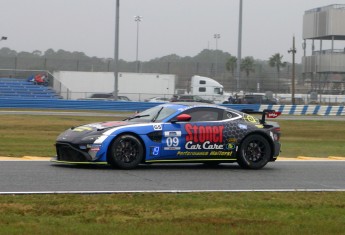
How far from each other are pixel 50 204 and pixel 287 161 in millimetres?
8024

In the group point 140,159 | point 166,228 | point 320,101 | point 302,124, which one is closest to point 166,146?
point 140,159

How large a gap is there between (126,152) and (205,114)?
5.77ft

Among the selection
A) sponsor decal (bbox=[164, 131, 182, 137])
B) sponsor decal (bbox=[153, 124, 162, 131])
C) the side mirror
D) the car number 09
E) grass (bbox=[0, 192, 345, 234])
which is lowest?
grass (bbox=[0, 192, 345, 234])

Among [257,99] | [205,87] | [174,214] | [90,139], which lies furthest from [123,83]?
[174,214]

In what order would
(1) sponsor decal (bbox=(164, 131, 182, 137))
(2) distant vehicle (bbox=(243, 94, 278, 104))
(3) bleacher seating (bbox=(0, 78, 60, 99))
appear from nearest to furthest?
(1) sponsor decal (bbox=(164, 131, 182, 137)) → (3) bleacher seating (bbox=(0, 78, 60, 99)) → (2) distant vehicle (bbox=(243, 94, 278, 104))

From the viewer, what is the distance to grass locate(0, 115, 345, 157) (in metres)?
18.6

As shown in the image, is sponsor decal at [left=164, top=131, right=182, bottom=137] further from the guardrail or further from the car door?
the guardrail

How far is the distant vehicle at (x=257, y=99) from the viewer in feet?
189

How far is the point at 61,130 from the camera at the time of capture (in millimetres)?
28203

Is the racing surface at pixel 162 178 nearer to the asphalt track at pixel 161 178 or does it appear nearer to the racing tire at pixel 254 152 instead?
the asphalt track at pixel 161 178

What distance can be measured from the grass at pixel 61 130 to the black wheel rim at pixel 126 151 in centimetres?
391

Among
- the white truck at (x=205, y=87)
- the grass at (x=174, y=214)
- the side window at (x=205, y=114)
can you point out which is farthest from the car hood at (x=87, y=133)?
the white truck at (x=205, y=87)

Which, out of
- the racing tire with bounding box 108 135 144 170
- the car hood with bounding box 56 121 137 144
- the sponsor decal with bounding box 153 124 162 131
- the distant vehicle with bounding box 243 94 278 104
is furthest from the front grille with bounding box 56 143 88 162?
the distant vehicle with bounding box 243 94 278 104

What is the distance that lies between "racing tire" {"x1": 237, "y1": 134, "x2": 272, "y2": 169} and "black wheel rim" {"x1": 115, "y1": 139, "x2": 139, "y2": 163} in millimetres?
2042
